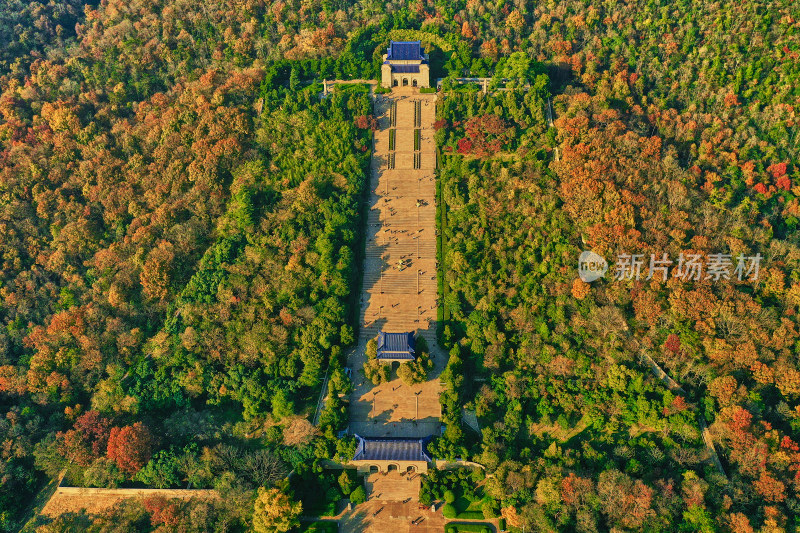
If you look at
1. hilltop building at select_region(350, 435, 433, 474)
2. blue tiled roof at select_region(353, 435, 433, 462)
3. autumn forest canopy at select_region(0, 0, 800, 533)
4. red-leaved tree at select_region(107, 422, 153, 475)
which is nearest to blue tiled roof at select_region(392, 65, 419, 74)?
autumn forest canopy at select_region(0, 0, 800, 533)

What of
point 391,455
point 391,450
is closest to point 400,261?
point 391,450

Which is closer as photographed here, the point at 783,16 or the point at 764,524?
the point at 764,524

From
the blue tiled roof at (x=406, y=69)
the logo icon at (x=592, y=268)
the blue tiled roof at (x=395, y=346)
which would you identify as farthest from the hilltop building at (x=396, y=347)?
the blue tiled roof at (x=406, y=69)

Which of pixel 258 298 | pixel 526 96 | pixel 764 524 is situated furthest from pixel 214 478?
pixel 526 96

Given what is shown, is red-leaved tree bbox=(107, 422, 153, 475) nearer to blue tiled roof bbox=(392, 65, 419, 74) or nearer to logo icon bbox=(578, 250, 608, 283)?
logo icon bbox=(578, 250, 608, 283)

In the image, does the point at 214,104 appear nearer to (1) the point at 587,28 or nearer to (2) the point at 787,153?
(1) the point at 587,28

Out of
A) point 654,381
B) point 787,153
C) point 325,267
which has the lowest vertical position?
point 654,381

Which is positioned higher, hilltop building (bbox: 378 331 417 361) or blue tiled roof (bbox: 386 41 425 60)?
blue tiled roof (bbox: 386 41 425 60)

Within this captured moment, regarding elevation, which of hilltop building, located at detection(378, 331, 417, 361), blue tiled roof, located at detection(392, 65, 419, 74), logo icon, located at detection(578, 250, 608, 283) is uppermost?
blue tiled roof, located at detection(392, 65, 419, 74)
